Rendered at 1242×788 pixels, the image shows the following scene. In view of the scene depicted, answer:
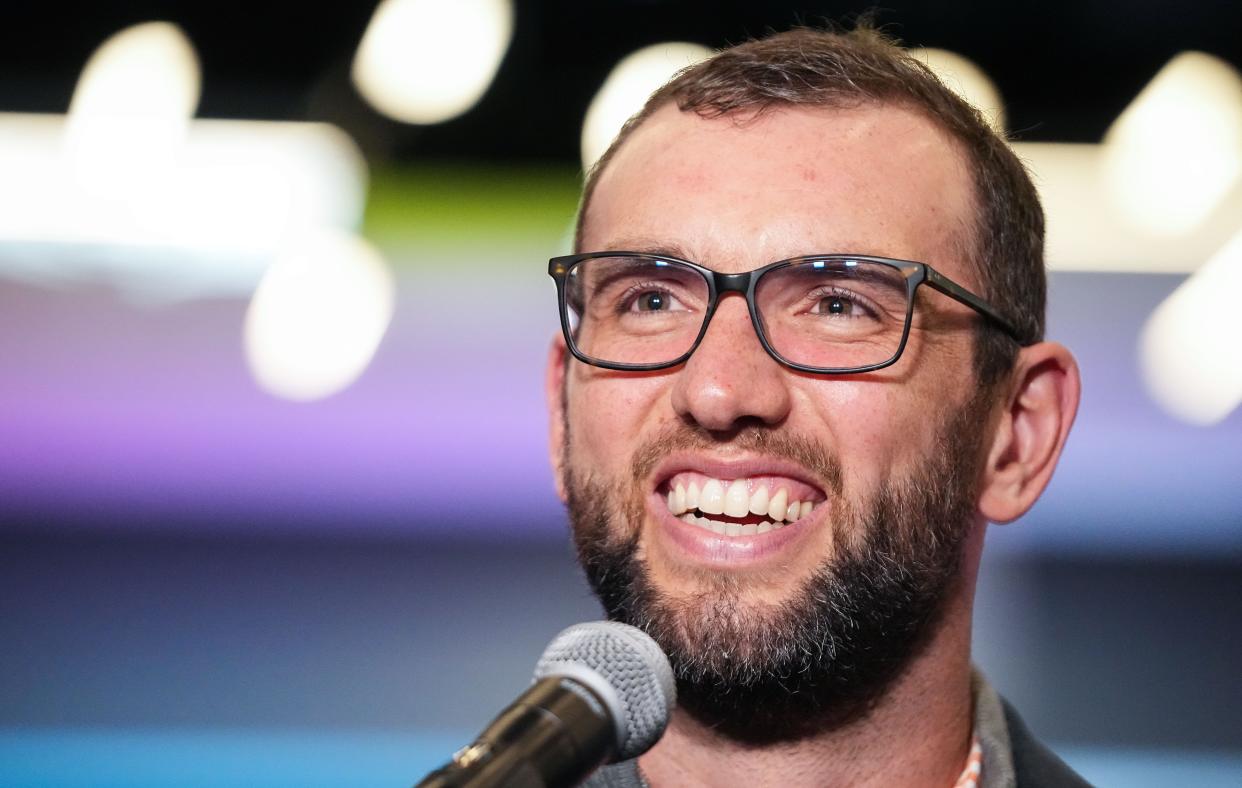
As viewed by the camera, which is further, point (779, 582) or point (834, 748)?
point (834, 748)

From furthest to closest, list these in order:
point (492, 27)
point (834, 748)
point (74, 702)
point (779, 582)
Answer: point (74, 702) < point (492, 27) < point (834, 748) < point (779, 582)

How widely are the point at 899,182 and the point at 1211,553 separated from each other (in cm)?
251

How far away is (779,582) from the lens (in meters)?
1.54

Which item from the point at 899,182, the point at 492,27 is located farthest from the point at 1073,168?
the point at 899,182

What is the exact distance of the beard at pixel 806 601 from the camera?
1530 mm

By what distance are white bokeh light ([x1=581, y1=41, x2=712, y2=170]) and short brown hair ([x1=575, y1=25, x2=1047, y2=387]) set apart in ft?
5.06

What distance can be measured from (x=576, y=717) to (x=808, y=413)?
0.73 metres

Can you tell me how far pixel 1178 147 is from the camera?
3736mm

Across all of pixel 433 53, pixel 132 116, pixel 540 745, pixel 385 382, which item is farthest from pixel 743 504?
pixel 132 116

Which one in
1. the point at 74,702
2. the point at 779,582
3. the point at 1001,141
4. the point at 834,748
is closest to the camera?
the point at 779,582

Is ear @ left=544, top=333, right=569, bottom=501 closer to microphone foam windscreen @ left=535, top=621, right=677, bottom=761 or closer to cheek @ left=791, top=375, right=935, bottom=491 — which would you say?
cheek @ left=791, top=375, right=935, bottom=491

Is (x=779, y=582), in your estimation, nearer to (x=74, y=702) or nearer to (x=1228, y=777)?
(x=1228, y=777)

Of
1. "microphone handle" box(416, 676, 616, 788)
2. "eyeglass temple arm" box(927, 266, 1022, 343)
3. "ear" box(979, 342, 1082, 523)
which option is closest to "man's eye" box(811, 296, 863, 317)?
"eyeglass temple arm" box(927, 266, 1022, 343)

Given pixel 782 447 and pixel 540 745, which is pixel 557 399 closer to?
pixel 782 447
